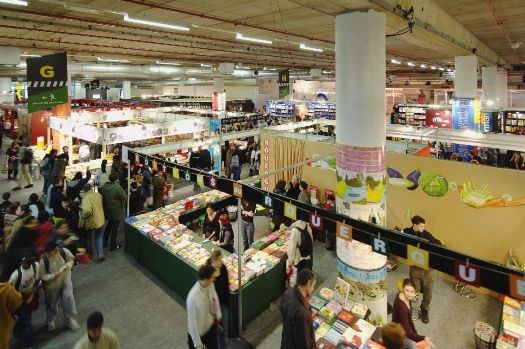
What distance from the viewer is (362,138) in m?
4.42

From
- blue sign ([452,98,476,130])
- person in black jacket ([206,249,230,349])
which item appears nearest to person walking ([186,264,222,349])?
person in black jacket ([206,249,230,349])

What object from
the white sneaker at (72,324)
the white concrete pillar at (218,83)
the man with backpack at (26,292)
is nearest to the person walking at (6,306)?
the man with backpack at (26,292)

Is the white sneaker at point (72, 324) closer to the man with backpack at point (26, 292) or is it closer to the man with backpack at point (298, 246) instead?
the man with backpack at point (26, 292)

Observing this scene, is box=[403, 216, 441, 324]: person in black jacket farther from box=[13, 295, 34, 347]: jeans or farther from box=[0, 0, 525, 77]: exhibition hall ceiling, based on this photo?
box=[13, 295, 34, 347]: jeans

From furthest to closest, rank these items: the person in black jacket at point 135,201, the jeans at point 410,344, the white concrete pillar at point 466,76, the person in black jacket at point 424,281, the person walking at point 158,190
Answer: the white concrete pillar at point 466,76 → the person walking at point 158,190 → the person in black jacket at point 135,201 → the person in black jacket at point 424,281 → the jeans at point 410,344

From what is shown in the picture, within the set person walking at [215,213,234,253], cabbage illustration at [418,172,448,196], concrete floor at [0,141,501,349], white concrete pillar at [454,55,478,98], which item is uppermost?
white concrete pillar at [454,55,478,98]

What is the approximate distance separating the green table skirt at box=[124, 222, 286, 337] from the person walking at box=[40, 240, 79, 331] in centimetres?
140

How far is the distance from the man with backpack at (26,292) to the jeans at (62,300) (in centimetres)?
25

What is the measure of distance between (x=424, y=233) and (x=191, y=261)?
3.51 metres

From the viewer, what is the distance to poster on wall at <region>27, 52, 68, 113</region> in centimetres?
684

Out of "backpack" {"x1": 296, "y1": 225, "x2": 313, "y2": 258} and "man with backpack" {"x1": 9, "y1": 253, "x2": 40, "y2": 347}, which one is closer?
"man with backpack" {"x1": 9, "y1": 253, "x2": 40, "y2": 347}

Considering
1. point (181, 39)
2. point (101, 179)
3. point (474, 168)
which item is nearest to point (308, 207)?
point (474, 168)

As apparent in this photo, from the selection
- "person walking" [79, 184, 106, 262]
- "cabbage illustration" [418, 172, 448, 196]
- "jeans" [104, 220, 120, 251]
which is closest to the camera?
"person walking" [79, 184, 106, 262]

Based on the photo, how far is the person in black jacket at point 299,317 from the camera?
312 cm
